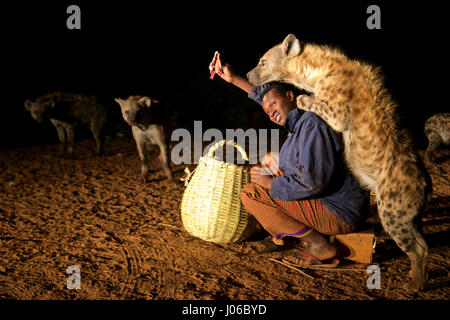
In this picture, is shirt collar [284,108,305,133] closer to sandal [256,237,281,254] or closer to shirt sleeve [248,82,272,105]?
shirt sleeve [248,82,272,105]

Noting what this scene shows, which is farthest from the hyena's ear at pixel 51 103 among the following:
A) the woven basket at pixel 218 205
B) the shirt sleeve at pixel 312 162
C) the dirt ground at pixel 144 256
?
the shirt sleeve at pixel 312 162

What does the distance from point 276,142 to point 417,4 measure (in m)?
5.45

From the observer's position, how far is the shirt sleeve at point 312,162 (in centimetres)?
166

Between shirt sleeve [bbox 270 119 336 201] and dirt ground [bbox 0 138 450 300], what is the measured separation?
48 centimetres

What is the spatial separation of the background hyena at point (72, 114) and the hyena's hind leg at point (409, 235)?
386 centimetres

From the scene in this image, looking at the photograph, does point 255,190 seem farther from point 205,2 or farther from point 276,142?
point 205,2

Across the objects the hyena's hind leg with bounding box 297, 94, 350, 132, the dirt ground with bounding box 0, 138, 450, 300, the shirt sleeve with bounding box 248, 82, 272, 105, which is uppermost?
the shirt sleeve with bounding box 248, 82, 272, 105

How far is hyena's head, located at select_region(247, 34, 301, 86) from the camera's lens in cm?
204

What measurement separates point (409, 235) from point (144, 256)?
54.0 inches

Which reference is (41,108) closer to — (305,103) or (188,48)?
(305,103)

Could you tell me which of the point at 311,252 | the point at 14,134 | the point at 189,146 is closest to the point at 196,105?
the point at 189,146

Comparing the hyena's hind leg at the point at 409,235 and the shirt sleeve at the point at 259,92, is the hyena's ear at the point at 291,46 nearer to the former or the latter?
the shirt sleeve at the point at 259,92

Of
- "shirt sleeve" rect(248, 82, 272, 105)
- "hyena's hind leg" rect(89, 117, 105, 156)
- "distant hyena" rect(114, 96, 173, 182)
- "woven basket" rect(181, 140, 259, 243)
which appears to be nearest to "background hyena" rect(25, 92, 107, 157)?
"hyena's hind leg" rect(89, 117, 105, 156)
